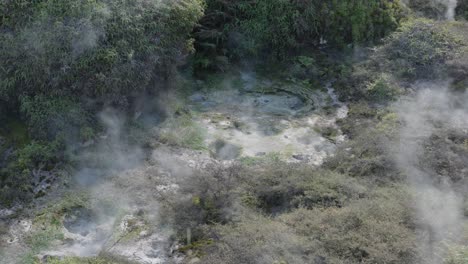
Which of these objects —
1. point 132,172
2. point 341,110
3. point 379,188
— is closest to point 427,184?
point 379,188

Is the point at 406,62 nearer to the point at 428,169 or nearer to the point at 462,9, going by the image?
the point at 428,169

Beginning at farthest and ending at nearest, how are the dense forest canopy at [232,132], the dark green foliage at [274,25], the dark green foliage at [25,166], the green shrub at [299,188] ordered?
the dark green foliage at [274,25] < the dark green foliage at [25,166] < the green shrub at [299,188] < the dense forest canopy at [232,132]

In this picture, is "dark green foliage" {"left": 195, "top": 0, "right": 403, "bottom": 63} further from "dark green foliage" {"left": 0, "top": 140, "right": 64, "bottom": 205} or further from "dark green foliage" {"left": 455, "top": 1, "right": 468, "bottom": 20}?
"dark green foliage" {"left": 0, "top": 140, "right": 64, "bottom": 205}

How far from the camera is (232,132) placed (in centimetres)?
1045

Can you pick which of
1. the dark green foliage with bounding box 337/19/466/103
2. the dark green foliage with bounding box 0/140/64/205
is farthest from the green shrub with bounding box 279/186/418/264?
the dark green foliage with bounding box 337/19/466/103

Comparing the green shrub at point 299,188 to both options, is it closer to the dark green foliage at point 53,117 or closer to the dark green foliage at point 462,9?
the dark green foliage at point 53,117

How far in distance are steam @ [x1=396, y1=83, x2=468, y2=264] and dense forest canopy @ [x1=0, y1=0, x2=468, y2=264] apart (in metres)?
0.03

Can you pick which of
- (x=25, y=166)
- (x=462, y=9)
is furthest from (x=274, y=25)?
(x=25, y=166)

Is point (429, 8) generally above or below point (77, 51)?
below

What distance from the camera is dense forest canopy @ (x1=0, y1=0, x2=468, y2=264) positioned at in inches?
294

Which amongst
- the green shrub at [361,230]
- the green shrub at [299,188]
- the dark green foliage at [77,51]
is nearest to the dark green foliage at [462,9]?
the green shrub at [299,188]

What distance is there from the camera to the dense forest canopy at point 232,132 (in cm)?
746

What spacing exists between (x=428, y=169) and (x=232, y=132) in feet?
12.4

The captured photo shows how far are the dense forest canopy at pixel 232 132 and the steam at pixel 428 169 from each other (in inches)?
1.3
